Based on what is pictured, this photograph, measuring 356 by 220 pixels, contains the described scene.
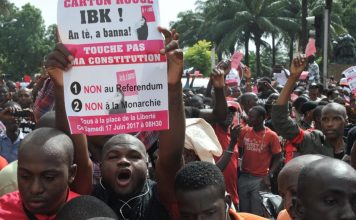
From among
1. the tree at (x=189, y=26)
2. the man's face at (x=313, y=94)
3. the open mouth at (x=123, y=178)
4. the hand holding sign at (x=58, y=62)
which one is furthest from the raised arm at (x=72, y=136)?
the tree at (x=189, y=26)

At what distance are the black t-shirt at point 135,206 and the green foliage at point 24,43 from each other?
57.5 m

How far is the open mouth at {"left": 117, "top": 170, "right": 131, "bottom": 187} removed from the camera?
2.90 m

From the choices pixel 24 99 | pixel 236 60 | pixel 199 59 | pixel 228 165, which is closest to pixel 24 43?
pixel 199 59

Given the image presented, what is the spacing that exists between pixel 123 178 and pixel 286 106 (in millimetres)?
2124

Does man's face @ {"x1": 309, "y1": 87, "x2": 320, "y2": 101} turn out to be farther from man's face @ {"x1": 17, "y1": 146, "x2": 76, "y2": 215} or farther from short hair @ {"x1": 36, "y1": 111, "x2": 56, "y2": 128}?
man's face @ {"x1": 17, "y1": 146, "x2": 76, "y2": 215}

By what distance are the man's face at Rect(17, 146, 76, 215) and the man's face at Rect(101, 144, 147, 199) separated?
8.9 inches

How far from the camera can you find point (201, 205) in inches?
112

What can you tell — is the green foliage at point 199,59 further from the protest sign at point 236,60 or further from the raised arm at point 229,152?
the raised arm at point 229,152

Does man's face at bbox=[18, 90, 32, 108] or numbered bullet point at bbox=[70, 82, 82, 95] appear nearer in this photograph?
numbered bullet point at bbox=[70, 82, 82, 95]

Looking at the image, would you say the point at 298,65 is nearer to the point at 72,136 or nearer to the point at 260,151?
the point at 72,136

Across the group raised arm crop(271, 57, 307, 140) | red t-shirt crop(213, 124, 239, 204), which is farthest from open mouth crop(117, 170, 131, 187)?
red t-shirt crop(213, 124, 239, 204)

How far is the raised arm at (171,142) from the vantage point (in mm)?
3020

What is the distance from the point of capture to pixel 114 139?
9.97 feet

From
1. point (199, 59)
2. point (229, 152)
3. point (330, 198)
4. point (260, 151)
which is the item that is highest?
point (330, 198)
